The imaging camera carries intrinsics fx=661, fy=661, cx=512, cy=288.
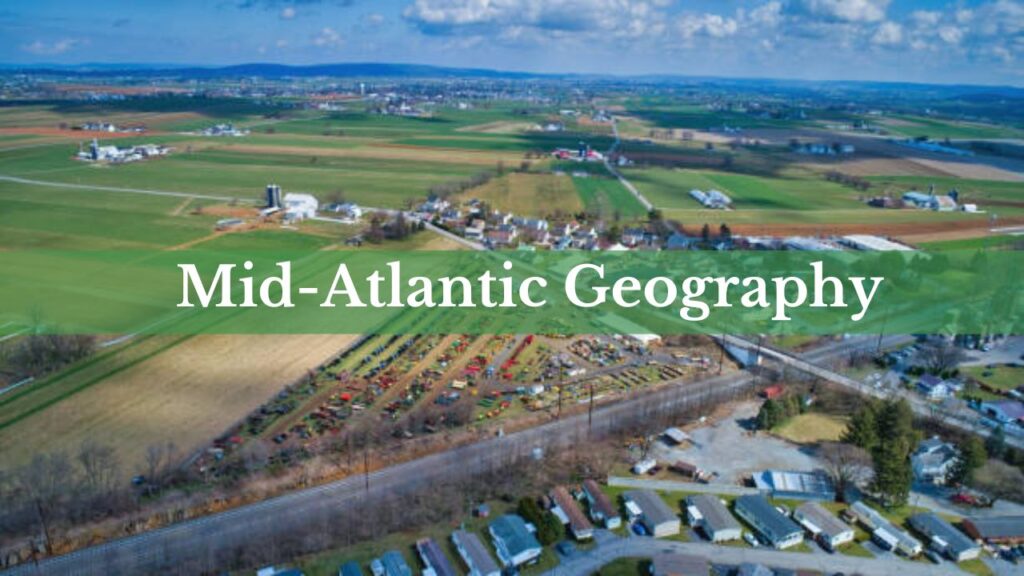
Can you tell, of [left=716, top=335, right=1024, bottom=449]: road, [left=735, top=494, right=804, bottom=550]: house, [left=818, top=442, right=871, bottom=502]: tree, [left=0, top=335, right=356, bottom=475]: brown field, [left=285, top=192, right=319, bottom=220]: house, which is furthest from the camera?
[left=285, top=192, right=319, bottom=220]: house

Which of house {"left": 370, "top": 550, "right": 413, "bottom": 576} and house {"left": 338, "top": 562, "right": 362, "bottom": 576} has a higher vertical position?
house {"left": 338, "top": 562, "right": 362, "bottom": 576}

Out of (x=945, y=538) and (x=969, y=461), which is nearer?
(x=945, y=538)

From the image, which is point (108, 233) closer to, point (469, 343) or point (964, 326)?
point (469, 343)

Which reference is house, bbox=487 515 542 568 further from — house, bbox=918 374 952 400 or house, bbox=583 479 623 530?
house, bbox=918 374 952 400

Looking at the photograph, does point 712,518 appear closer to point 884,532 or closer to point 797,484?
point 797,484

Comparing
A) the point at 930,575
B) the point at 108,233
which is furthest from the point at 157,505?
the point at 108,233

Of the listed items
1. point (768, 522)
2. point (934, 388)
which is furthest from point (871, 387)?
point (768, 522)

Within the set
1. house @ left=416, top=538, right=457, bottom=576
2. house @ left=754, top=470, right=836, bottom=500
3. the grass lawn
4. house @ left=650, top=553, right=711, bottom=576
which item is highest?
the grass lawn

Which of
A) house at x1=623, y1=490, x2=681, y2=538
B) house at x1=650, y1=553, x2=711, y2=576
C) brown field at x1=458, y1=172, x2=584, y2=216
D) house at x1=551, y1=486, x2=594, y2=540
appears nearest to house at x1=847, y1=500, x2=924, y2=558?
house at x1=650, y1=553, x2=711, y2=576
